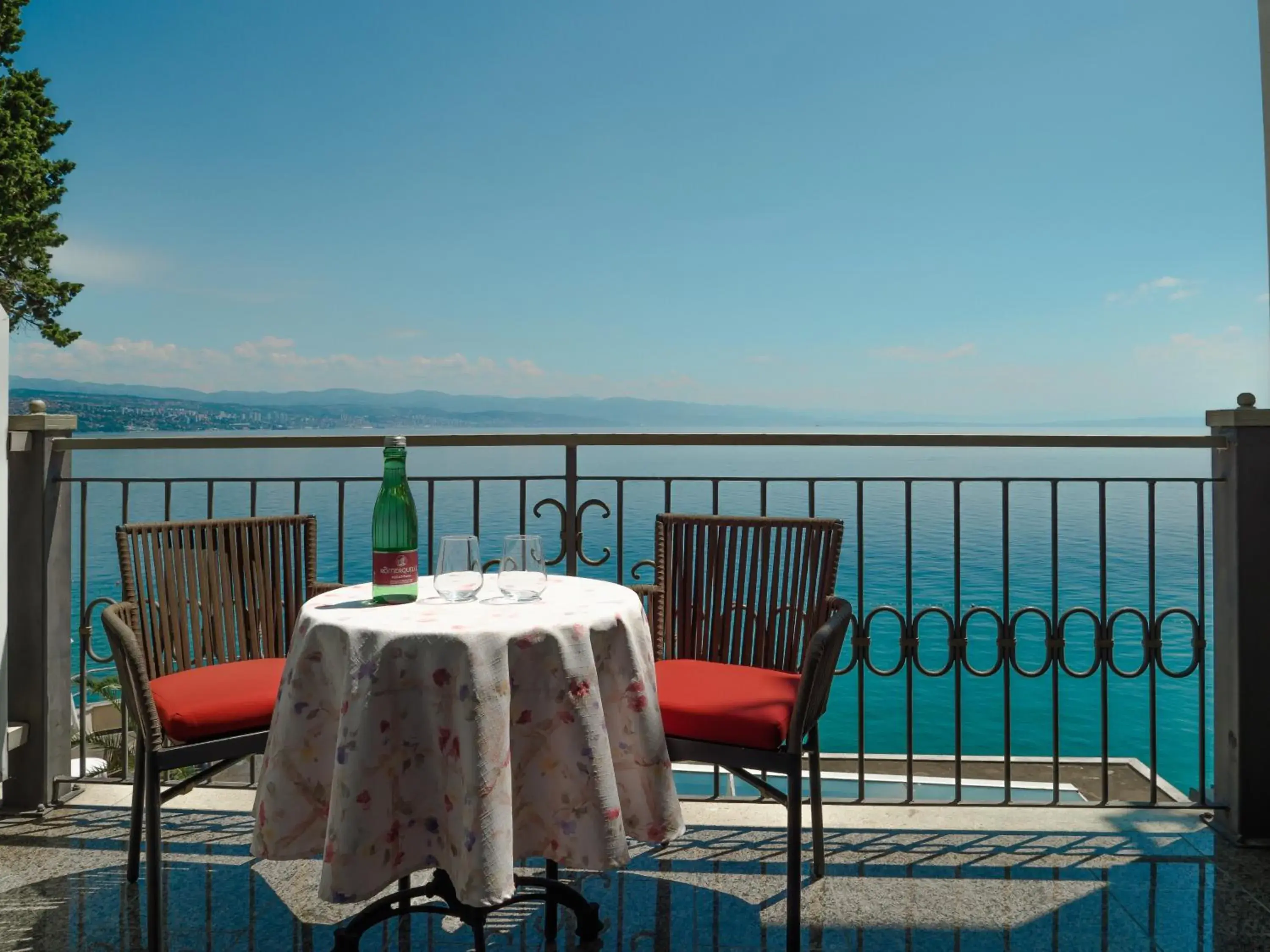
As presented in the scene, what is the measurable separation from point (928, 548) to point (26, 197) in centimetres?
2373

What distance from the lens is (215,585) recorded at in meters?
2.46

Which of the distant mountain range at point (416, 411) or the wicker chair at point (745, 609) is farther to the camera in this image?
the distant mountain range at point (416, 411)

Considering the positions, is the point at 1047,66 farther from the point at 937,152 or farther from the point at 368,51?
the point at 368,51

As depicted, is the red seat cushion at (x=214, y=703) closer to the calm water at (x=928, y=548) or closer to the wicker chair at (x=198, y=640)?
the wicker chair at (x=198, y=640)

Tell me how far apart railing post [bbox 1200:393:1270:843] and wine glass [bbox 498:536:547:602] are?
2.23m

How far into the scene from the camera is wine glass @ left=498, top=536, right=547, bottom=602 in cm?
179

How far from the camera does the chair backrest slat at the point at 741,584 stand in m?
2.41

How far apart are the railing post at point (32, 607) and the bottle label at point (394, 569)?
1.81 metres

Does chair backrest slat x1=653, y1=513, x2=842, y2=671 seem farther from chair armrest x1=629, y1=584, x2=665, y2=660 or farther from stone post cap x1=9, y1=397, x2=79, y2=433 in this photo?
stone post cap x1=9, y1=397, x2=79, y2=433

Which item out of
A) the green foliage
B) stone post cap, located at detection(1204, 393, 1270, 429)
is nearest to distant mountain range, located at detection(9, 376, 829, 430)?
the green foliage

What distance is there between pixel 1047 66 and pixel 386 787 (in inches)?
2105

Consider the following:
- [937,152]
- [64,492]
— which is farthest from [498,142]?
[64,492]

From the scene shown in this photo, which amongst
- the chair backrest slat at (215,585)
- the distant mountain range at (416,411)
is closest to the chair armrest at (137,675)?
the chair backrest slat at (215,585)

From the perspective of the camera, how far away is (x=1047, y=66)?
43781 mm
